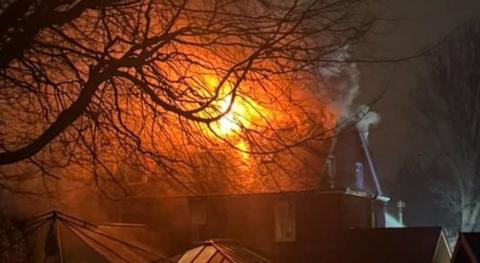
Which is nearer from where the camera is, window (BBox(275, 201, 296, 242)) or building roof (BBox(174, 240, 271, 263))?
A: building roof (BBox(174, 240, 271, 263))

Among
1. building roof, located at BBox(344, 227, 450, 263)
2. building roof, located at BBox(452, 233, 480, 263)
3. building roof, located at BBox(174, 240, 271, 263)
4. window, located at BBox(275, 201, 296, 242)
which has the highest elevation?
window, located at BBox(275, 201, 296, 242)

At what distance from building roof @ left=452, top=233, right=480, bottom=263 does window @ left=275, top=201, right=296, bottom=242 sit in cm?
1354

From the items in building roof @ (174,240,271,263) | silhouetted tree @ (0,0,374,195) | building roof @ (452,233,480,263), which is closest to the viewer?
silhouetted tree @ (0,0,374,195)

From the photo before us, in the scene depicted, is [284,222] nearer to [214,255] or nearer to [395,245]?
[395,245]

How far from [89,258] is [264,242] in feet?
41.4

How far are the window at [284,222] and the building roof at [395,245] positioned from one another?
6.79 ft

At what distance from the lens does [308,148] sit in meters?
8.10

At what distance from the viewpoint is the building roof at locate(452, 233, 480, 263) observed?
1112 centimetres

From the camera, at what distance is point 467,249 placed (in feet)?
37.0

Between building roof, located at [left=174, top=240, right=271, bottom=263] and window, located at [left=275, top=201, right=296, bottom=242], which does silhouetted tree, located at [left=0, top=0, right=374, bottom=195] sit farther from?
window, located at [left=275, top=201, right=296, bottom=242]

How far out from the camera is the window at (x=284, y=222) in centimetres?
→ 2503

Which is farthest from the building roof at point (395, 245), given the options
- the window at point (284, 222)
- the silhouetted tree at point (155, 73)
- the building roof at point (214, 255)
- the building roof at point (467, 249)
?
the silhouetted tree at point (155, 73)

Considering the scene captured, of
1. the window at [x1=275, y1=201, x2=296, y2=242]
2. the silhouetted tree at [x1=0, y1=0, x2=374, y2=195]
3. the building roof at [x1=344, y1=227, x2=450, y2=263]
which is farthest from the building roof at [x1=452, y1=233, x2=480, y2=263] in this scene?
Result: the window at [x1=275, y1=201, x2=296, y2=242]

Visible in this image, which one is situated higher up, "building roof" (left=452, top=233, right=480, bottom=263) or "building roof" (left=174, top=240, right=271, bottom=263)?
"building roof" (left=174, top=240, right=271, bottom=263)
